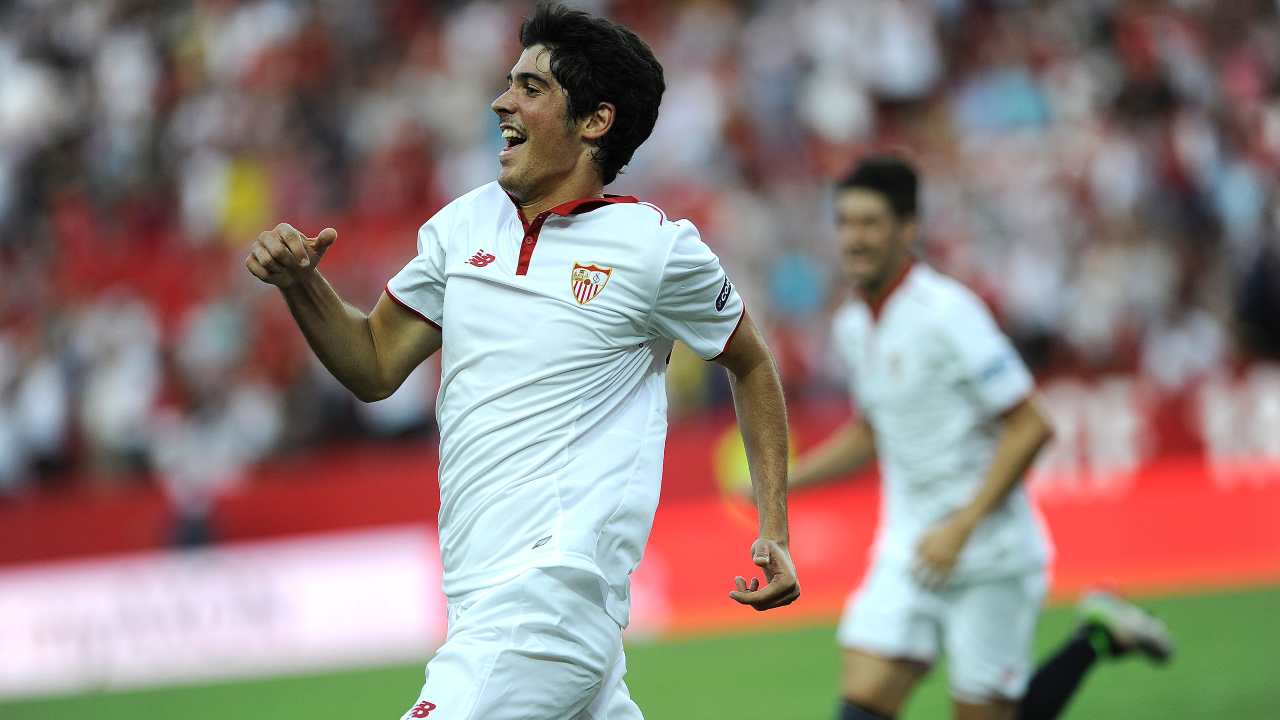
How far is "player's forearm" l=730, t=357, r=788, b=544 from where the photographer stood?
4.22m

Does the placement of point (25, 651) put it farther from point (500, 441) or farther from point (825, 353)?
point (500, 441)

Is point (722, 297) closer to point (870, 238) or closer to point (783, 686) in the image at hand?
point (870, 238)

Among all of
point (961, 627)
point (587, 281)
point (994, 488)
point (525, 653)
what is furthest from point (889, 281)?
point (525, 653)

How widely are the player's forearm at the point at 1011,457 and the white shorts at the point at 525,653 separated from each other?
7.15 ft

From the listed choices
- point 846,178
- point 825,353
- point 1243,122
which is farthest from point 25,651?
point 1243,122

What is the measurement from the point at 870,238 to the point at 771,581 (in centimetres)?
250

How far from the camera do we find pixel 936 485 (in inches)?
241

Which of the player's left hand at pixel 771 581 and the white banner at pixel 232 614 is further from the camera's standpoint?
the white banner at pixel 232 614

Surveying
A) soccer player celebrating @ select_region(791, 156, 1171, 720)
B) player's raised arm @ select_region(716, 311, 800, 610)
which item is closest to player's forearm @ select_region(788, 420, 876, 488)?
soccer player celebrating @ select_region(791, 156, 1171, 720)

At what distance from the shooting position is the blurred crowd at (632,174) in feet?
46.6

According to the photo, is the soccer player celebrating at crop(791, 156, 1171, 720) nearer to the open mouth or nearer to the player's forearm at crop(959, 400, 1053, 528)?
the player's forearm at crop(959, 400, 1053, 528)

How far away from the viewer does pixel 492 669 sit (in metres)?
3.79

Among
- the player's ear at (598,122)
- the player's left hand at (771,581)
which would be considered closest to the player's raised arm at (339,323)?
the player's ear at (598,122)

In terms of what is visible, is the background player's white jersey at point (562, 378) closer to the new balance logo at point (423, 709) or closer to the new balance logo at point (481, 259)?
the new balance logo at point (481, 259)
